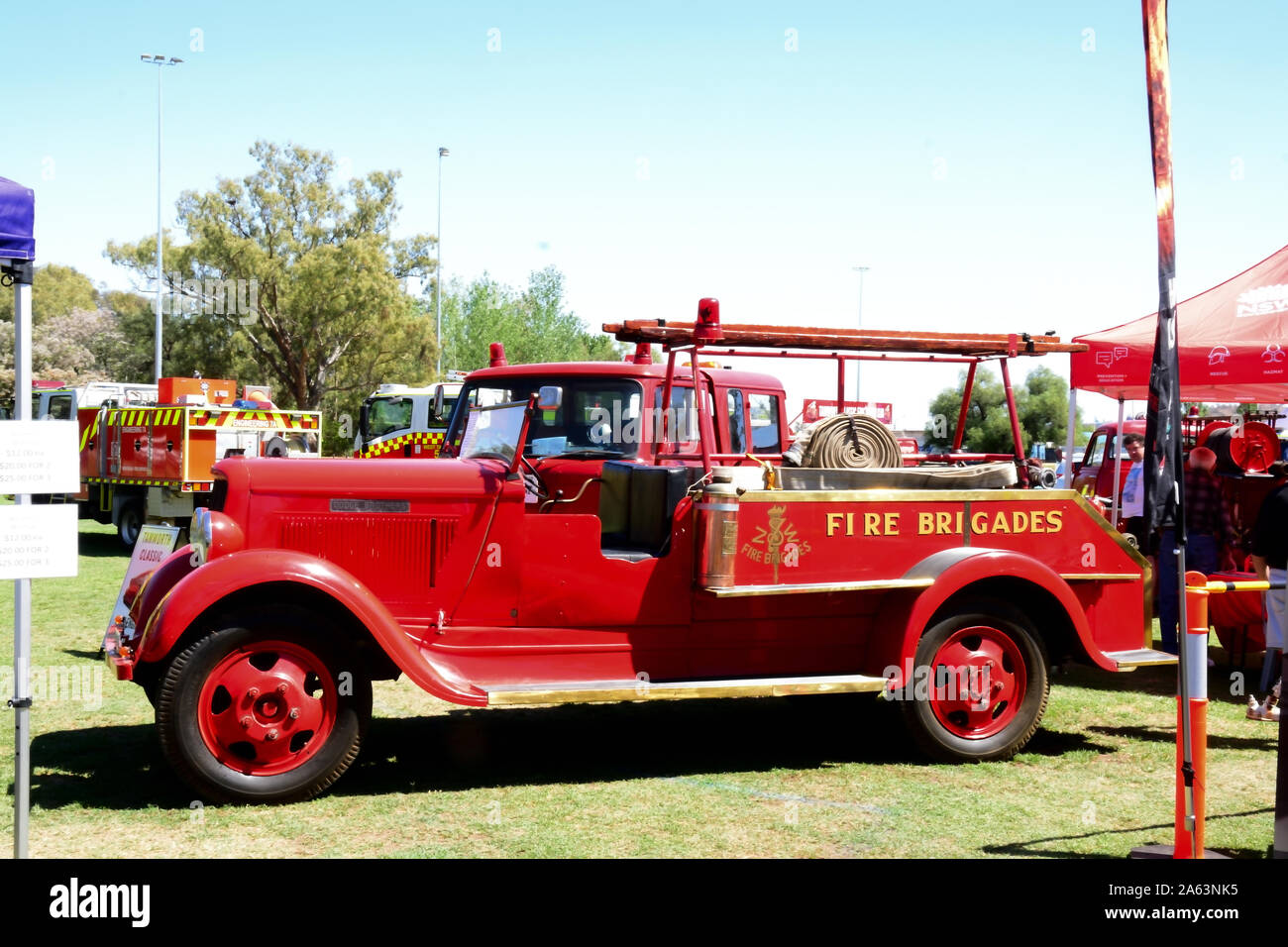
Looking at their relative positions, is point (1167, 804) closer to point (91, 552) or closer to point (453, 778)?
point (453, 778)

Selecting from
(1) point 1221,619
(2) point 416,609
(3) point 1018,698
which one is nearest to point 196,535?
(2) point 416,609

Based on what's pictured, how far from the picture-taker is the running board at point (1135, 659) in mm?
6371

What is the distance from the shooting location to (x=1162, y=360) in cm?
411

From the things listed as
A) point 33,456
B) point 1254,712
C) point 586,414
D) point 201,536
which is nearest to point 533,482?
point 586,414

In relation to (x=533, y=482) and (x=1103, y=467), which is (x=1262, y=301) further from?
(x=1103, y=467)

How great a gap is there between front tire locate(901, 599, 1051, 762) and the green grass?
0.15 m

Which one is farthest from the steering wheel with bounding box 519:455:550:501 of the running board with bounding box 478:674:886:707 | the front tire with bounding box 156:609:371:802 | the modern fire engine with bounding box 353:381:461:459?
the modern fire engine with bounding box 353:381:461:459

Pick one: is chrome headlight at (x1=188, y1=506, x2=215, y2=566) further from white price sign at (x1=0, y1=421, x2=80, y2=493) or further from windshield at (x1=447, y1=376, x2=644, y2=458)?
windshield at (x1=447, y1=376, x2=644, y2=458)

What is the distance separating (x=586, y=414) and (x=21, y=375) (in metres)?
4.04

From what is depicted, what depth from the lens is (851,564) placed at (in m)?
6.06

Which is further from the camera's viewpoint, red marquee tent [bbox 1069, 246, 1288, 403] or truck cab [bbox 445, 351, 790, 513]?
red marquee tent [bbox 1069, 246, 1288, 403]

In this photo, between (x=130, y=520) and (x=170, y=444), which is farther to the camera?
(x=130, y=520)

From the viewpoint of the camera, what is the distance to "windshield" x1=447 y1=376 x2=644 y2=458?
24.8 feet
